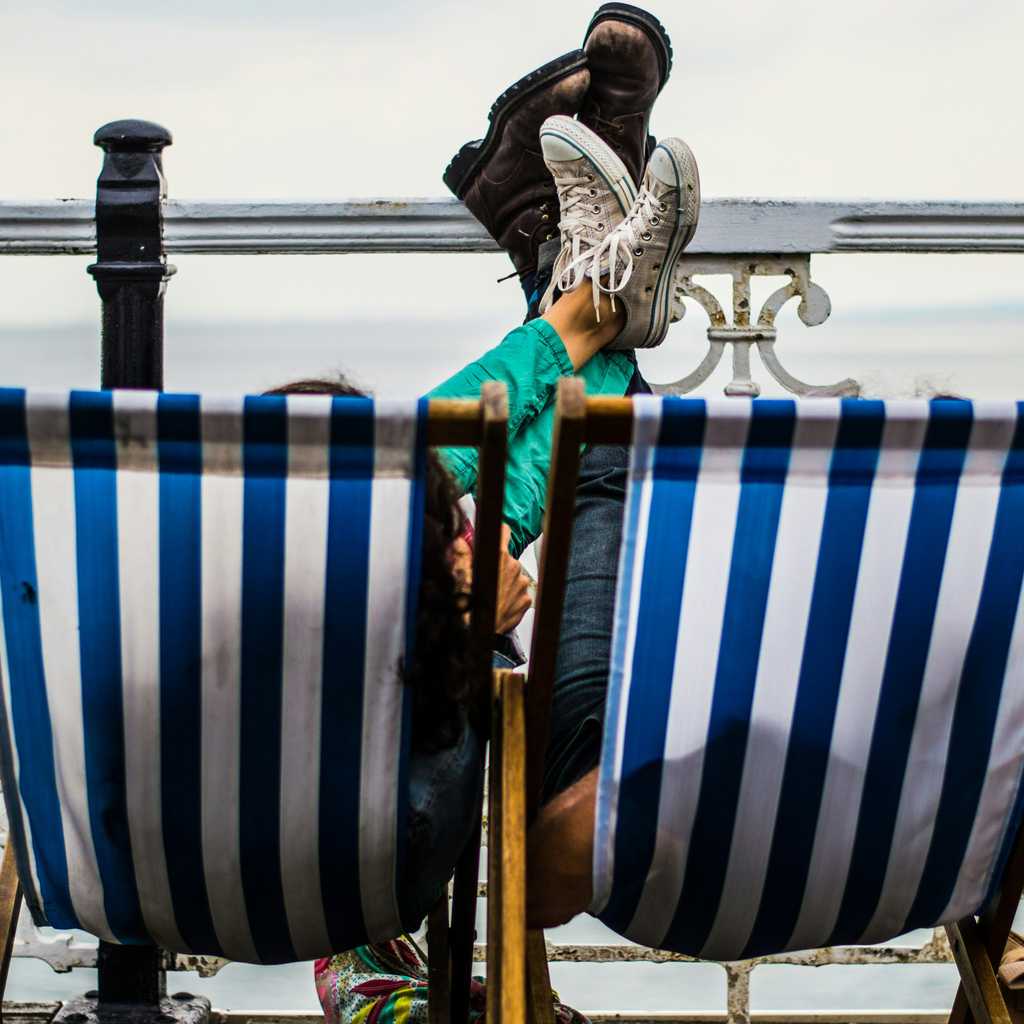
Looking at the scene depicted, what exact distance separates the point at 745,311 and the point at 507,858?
1.67 meters

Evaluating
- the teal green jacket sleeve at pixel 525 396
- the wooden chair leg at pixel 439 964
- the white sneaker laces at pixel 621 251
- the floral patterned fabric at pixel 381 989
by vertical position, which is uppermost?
the white sneaker laces at pixel 621 251

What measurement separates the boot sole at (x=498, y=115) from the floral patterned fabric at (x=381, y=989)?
148 centimetres

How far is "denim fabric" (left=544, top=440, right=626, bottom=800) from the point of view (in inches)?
64.0

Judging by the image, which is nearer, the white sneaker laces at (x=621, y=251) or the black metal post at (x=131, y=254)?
the white sneaker laces at (x=621, y=251)

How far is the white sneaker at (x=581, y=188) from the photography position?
97.3 inches

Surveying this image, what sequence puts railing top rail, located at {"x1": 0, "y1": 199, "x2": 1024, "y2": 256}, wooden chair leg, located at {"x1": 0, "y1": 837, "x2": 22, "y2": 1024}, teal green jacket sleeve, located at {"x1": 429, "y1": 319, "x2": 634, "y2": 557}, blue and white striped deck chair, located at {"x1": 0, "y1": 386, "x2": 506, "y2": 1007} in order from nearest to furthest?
blue and white striped deck chair, located at {"x1": 0, "y1": 386, "x2": 506, "y2": 1007} < wooden chair leg, located at {"x1": 0, "y1": 837, "x2": 22, "y2": 1024} < teal green jacket sleeve, located at {"x1": 429, "y1": 319, "x2": 634, "y2": 557} < railing top rail, located at {"x1": 0, "y1": 199, "x2": 1024, "y2": 256}

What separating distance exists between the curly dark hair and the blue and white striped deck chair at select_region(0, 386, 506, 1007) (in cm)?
5

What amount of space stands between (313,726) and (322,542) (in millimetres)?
216

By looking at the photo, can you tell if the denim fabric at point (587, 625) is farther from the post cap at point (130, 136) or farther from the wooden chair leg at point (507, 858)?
the post cap at point (130, 136)

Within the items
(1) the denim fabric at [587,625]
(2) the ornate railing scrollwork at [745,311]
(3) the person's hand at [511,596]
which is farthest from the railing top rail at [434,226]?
(3) the person's hand at [511,596]

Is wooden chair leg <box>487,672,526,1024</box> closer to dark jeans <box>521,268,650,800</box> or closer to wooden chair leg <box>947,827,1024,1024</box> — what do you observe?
dark jeans <box>521,268,650,800</box>

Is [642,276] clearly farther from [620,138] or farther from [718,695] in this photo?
[718,695]

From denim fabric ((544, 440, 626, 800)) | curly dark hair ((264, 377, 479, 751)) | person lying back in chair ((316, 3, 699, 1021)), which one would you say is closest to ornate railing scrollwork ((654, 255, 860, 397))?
person lying back in chair ((316, 3, 699, 1021))

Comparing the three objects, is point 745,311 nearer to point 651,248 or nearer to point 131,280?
point 651,248
